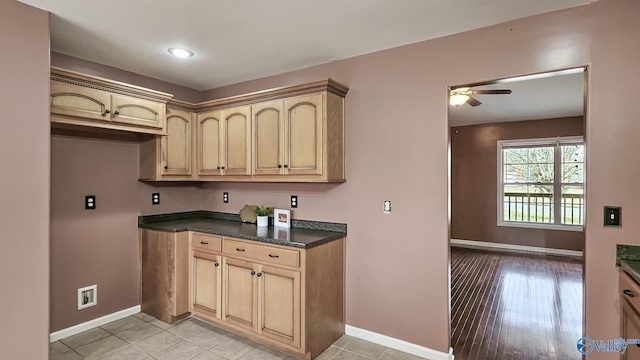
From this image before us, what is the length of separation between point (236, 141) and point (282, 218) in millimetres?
905

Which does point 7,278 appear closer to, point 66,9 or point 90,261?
point 90,261

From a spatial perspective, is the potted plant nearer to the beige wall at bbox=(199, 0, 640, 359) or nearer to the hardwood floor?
the beige wall at bbox=(199, 0, 640, 359)

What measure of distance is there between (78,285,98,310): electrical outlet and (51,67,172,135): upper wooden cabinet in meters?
1.50

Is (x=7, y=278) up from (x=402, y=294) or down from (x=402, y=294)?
up

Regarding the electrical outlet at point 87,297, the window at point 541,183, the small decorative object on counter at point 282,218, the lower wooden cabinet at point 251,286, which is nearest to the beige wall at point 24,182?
the electrical outlet at point 87,297

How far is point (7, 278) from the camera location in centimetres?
193

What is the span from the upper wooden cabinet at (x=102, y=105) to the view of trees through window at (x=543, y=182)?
6.19m

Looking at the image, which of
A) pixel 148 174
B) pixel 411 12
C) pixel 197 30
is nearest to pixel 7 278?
pixel 148 174

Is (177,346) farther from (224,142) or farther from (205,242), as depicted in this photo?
(224,142)

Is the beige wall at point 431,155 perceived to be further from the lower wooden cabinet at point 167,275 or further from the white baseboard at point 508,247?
the white baseboard at point 508,247

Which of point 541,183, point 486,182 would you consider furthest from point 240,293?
point 541,183

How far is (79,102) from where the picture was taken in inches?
98.6

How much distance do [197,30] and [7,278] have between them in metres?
2.02

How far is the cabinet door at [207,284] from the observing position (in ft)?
9.50
